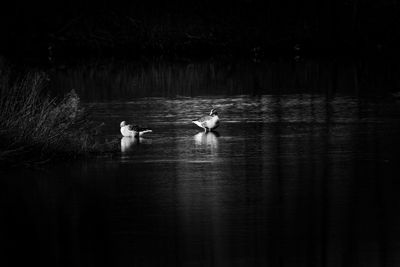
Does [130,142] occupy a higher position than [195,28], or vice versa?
[195,28]

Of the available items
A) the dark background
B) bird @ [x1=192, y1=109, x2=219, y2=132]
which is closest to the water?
bird @ [x1=192, y1=109, x2=219, y2=132]

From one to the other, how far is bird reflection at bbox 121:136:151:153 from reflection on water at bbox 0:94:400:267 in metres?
0.02

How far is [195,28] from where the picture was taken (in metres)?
60.4

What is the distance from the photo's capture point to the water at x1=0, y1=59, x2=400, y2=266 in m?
12.8

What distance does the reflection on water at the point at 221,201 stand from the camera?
12.8 metres

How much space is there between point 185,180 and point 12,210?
10.5 feet

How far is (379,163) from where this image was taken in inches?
759

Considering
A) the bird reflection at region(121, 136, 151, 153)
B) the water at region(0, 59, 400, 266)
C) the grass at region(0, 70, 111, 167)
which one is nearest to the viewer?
the water at region(0, 59, 400, 266)

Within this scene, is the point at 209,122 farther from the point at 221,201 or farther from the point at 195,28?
the point at 195,28

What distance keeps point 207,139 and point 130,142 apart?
154 cm

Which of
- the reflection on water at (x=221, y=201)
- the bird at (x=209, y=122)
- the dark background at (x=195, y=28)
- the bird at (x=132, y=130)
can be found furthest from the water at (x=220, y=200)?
the dark background at (x=195, y=28)

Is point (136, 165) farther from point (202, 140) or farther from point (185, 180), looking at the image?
point (202, 140)

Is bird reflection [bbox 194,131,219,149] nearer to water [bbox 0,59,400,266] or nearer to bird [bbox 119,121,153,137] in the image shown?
water [bbox 0,59,400,266]

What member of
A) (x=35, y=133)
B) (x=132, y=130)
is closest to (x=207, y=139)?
(x=132, y=130)
